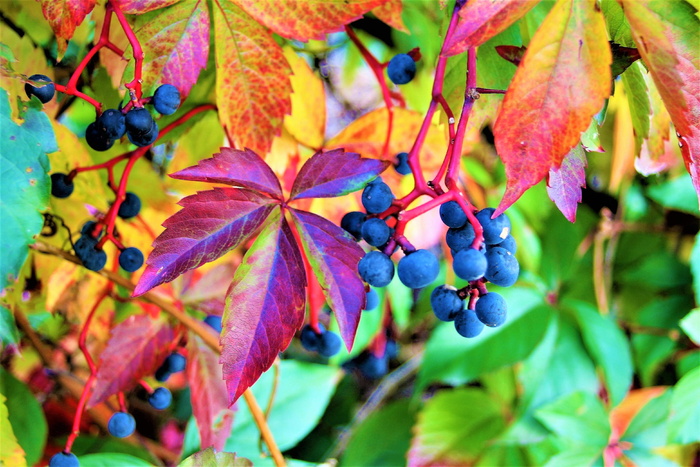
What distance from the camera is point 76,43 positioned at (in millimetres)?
1018

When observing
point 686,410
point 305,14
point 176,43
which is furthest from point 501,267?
point 686,410

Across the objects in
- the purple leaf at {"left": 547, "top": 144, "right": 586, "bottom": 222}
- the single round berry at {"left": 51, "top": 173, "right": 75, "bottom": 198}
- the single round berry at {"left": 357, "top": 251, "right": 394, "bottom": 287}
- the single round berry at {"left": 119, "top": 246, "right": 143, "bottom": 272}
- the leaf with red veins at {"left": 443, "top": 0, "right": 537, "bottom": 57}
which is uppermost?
the leaf with red veins at {"left": 443, "top": 0, "right": 537, "bottom": 57}

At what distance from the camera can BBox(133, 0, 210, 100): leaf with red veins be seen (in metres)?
0.70

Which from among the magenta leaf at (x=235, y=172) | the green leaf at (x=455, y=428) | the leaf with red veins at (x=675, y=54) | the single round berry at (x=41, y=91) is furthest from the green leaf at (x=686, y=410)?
the single round berry at (x=41, y=91)

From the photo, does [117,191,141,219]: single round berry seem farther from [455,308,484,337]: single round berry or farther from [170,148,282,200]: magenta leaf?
[455,308,484,337]: single round berry

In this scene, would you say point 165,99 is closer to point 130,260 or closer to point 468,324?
point 130,260

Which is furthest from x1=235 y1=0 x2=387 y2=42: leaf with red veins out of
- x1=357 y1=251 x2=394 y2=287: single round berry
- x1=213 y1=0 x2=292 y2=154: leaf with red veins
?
x1=357 y1=251 x2=394 y2=287: single round berry

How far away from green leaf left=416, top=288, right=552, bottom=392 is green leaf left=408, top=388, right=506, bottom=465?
0.48ft

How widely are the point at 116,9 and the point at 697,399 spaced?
3.94 ft

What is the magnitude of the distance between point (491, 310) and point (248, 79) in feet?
1.41

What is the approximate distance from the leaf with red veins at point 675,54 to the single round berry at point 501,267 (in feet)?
0.65

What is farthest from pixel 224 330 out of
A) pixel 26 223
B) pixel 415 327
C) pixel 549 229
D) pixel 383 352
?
pixel 415 327

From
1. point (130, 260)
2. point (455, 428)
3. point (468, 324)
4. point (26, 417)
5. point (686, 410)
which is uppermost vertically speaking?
point (468, 324)

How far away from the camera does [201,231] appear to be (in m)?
0.59
